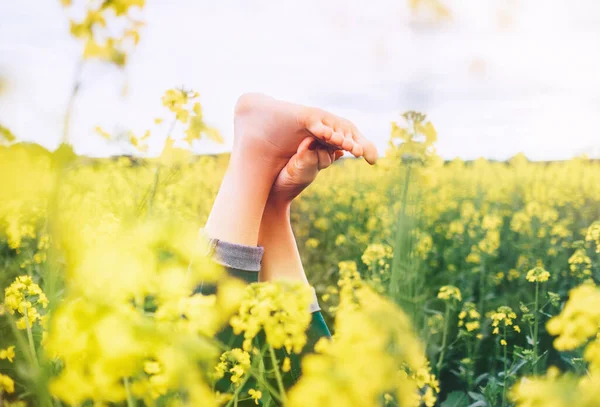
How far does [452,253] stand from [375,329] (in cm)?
265

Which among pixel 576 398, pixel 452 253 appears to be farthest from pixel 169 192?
pixel 576 398

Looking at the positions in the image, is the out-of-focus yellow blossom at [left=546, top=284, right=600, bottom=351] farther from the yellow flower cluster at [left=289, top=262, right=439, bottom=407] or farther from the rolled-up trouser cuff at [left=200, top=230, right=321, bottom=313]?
the rolled-up trouser cuff at [left=200, top=230, right=321, bottom=313]

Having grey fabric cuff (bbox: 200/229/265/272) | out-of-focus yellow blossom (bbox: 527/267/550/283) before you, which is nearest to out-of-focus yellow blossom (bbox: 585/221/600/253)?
out-of-focus yellow blossom (bbox: 527/267/550/283)

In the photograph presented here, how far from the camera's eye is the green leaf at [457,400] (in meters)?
1.75

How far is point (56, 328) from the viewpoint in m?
0.58

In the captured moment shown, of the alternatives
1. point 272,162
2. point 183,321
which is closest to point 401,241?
point 272,162

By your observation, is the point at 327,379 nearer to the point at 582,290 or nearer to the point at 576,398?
the point at 576,398

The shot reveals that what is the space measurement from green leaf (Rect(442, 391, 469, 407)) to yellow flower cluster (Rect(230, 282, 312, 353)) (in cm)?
113

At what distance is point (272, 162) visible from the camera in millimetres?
1506

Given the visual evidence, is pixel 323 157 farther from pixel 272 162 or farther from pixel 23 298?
pixel 23 298

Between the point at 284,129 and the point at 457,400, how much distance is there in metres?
1.05

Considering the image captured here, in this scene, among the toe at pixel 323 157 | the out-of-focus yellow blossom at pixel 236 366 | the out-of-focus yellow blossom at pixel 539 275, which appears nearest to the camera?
the out-of-focus yellow blossom at pixel 236 366

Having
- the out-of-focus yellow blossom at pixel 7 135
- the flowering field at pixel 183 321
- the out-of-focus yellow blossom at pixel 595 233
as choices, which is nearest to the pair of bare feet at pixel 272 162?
the flowering field at pixel 183 321

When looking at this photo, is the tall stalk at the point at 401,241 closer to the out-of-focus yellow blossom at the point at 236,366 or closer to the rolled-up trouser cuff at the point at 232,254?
the rolled-up trouser cuff at the point at 232,254
